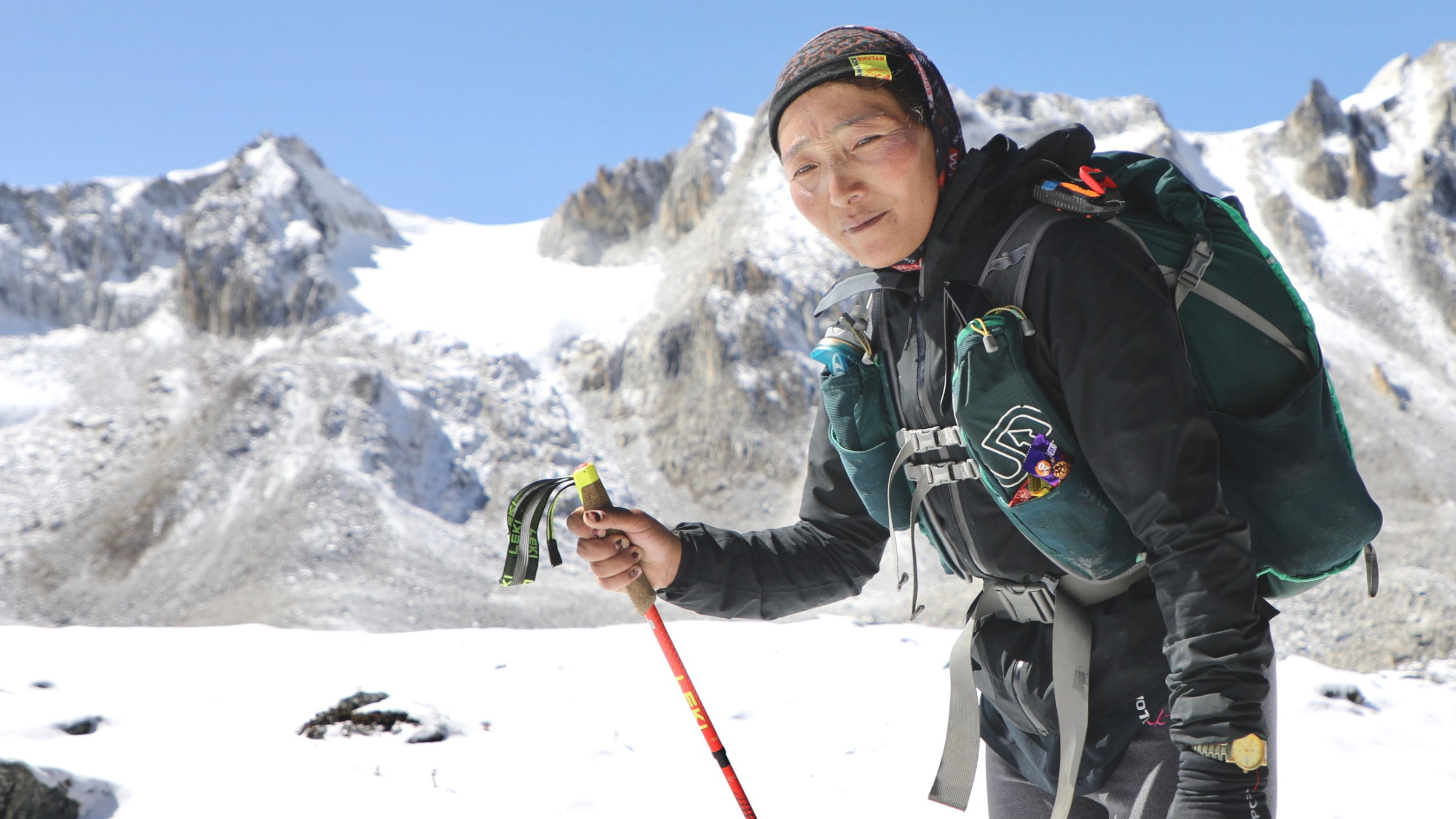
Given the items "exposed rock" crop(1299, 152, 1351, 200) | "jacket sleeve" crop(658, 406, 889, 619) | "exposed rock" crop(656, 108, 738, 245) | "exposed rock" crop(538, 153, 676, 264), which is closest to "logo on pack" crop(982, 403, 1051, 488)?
"jacket sleeve" crop(658, 406, 889, 619)

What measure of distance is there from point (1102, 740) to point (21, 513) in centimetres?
5210

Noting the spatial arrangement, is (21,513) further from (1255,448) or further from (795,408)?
(1255,448)

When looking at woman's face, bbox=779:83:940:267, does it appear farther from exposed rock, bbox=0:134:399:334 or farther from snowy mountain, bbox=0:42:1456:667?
exposed rock, bbox=0:134:399:334

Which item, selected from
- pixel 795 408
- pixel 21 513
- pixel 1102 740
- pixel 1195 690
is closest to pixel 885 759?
pixel 1102 740

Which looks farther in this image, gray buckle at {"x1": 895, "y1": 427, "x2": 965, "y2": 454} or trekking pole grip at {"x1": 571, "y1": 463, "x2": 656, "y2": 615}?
trekking pole grip at {"x1": 571, "y1": 463, "x2": 656, "y2": 615}

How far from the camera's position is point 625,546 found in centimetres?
230

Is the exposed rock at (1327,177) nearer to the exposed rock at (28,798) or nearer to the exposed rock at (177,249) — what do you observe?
the exposed rock at (177,249)

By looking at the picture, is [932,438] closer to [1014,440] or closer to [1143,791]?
[1014,440]

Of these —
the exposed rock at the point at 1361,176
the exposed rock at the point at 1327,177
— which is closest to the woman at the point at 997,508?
the exposed rock at the point at 1361,176

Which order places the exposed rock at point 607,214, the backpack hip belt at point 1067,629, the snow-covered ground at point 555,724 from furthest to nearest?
1. the exposed rock at point 607,214
2. the snow-covered ground at point 555,724
3. the backpack hip belt at point 1067,629

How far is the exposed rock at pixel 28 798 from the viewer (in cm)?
359

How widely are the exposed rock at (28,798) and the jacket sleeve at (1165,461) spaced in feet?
14.5

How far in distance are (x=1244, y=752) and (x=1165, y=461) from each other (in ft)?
1.56

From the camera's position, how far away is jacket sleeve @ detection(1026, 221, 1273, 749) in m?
1.40
